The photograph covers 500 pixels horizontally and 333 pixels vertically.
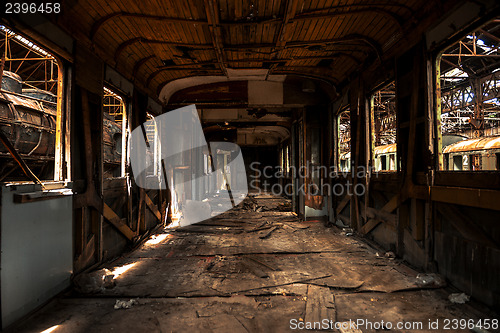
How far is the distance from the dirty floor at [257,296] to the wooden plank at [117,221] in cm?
47

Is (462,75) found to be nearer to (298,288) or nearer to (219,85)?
(219,85)

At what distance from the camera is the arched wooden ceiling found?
4.43 m

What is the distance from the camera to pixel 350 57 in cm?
644

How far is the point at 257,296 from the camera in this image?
3689 mm

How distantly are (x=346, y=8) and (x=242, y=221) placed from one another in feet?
23.0

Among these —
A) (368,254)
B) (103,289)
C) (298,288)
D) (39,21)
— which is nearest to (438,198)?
(368,254)

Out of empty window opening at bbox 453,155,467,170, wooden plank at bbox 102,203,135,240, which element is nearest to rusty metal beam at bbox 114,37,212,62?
wooden plank at bbox 102,203,135,240

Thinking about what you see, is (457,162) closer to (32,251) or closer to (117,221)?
(117,221)

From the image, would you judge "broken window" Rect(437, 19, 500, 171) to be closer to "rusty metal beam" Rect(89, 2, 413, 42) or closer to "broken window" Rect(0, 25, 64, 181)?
"rusty metal beam" Rect(89, 2, 413, 42)

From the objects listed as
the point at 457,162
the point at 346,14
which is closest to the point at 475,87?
the point at 457,162

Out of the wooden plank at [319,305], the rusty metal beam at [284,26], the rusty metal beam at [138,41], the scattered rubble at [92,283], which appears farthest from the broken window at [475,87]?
the scattered rubble at [92,283]

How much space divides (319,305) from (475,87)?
19.1m

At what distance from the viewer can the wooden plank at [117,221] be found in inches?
203

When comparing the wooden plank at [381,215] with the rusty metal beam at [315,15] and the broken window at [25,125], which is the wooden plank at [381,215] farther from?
the broken window at [25,125]
